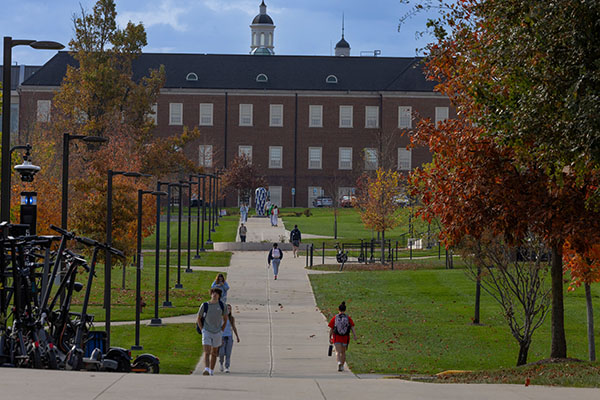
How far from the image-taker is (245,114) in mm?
92438

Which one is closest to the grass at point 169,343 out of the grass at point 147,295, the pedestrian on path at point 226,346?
the pedestrian on path at point 226,346

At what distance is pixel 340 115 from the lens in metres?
92.9

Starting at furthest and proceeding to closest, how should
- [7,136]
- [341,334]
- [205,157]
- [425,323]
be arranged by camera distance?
[205,157] < [425,323] < [341,334] < [7,136]

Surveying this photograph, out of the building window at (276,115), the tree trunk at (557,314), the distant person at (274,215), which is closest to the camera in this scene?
the tree trunk at (557,314)

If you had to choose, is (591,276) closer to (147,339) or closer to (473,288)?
(147,339)

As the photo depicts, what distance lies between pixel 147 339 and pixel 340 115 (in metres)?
70.0

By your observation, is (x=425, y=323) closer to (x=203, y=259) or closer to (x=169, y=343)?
(x=169, y=343)

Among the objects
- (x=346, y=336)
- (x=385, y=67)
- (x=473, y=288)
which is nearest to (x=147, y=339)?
(x=346, y=336)

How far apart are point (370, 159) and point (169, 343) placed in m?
67.5

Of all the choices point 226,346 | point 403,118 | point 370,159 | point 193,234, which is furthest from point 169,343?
point 403,118

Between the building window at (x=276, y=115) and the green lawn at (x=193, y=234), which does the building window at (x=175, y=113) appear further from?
the green lawn at (x=193, y=234)

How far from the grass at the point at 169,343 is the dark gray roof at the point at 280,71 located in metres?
67.1

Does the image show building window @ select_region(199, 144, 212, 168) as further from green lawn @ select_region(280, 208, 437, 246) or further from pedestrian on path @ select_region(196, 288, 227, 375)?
pedestrian on path @ select_region(196, 288, 227, 375)

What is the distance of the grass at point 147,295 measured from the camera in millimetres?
30297
